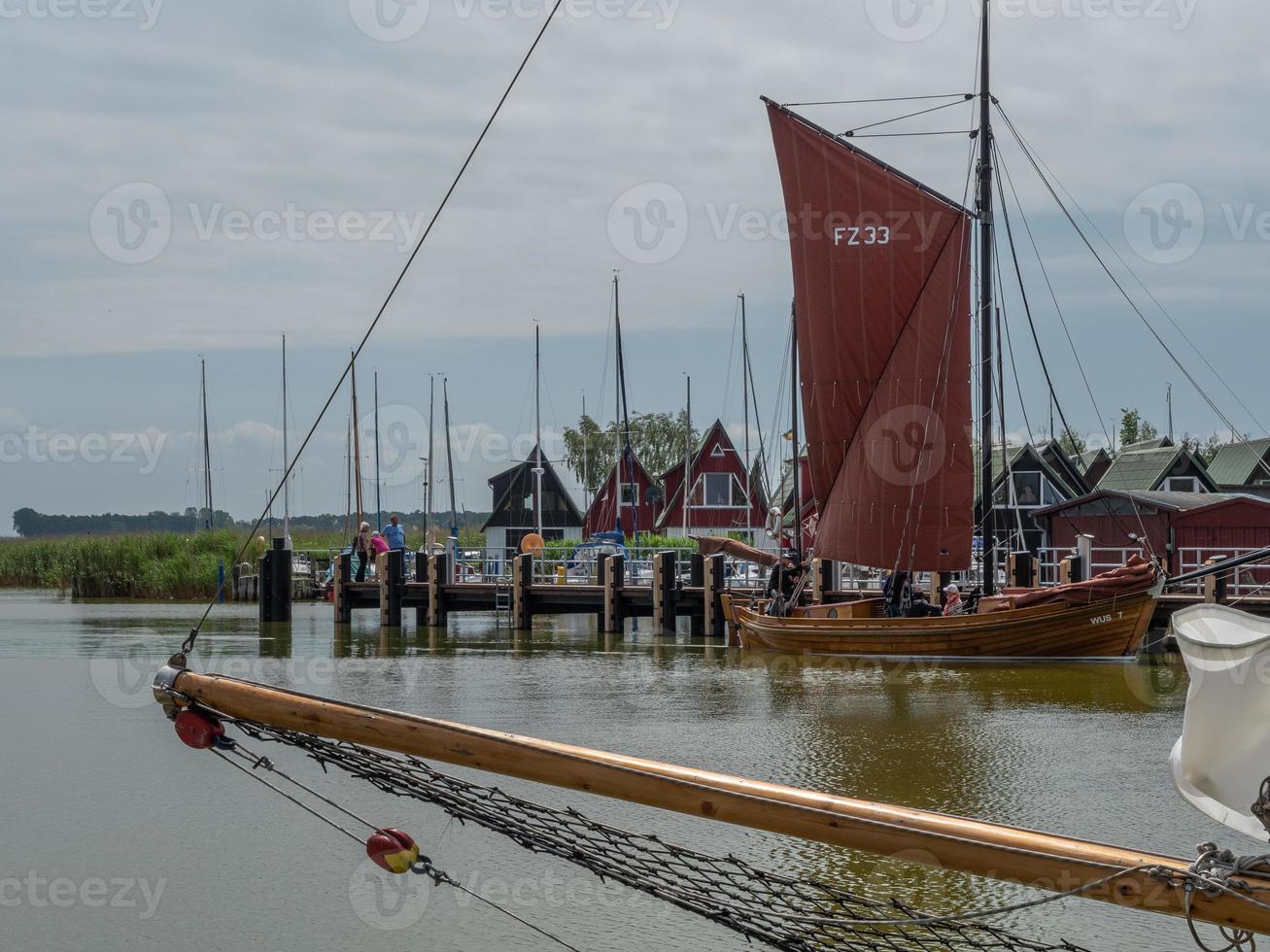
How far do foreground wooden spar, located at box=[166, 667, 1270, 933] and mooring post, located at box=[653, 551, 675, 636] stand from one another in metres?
24.1

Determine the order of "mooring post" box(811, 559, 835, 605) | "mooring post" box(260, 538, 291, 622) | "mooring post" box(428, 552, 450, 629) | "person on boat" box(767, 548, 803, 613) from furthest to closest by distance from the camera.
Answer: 1. "mooring post" box(260, 538, 291, 622)
2. "mooring post" box(428, 552, 450, 629)
3. "mooring post" box(811, 559, 835, 605)
4. "person on boat" box(767, 548, 803, 613)

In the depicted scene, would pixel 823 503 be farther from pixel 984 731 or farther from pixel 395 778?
pixel 395 778

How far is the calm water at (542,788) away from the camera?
882 centimetres

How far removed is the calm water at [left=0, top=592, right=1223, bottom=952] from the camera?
8820mm

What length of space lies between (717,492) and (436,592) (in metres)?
26.4

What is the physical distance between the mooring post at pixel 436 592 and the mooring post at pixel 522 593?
8.34ft

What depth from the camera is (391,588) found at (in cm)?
3491

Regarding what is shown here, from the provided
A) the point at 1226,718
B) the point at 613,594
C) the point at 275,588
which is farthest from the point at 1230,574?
→ the point at 1226,718

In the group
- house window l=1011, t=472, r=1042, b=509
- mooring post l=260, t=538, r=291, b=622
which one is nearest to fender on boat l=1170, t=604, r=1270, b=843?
mooring post l=260, t=538, r=291, b=622

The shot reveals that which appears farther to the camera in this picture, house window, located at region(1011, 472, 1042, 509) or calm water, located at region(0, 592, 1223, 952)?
house window, located at region(1011, 472, 1042, 509)

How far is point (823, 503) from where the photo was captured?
26.4m

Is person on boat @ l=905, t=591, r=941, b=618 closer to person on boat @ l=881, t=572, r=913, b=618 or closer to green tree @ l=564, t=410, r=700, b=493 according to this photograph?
person on boat @ l=881, t=572, r=913, b=618

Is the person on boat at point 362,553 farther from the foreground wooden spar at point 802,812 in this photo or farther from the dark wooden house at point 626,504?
the foreground wooden spar at point 802,812

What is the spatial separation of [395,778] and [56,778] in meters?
9.43
